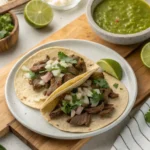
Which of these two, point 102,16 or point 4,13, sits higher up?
point 4,13

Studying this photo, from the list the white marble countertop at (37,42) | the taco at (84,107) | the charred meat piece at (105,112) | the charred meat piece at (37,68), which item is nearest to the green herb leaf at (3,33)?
the white marble countertop at (37,42)

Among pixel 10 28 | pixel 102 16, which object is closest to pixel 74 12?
pixel 102 16

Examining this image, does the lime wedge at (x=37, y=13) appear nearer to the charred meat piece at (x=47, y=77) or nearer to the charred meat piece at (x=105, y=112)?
the charred meat piece at (x=47, y=77)

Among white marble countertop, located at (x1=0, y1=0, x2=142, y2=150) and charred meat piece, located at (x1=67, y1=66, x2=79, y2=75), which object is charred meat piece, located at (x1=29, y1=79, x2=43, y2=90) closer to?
charred meat piece, located at (x1=67, y1=66, x2=79, y2=75)

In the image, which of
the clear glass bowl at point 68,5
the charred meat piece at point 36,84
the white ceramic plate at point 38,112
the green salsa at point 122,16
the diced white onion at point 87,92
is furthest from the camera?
the clear glass bowl at point 68,5

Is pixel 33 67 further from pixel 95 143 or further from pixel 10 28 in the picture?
pixel 95 143

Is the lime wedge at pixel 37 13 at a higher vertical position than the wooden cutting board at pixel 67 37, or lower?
higher

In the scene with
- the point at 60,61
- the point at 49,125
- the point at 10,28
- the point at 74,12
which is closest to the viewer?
the point at 49,125

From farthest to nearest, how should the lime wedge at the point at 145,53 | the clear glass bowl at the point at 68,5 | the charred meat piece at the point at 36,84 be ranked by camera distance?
the clear glass bowl at the point at 68,5 → the lime wedge at the point at 145,53 → the charred meat piece at the point at 36,84
